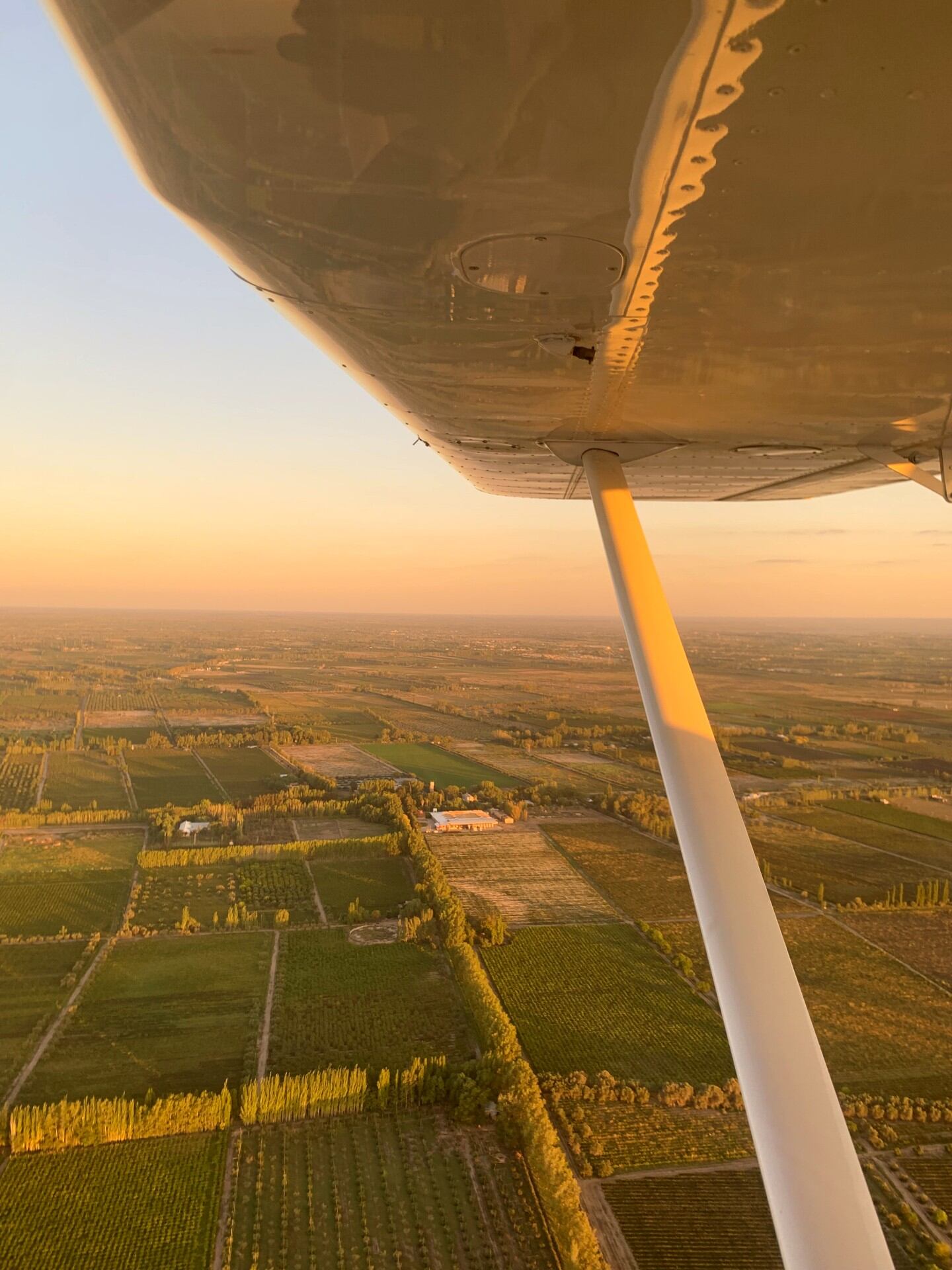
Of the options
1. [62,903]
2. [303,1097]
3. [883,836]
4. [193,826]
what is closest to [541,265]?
[303,1097]

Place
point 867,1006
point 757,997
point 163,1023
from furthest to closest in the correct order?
point 867,1006
point 163,1023
point 757,997

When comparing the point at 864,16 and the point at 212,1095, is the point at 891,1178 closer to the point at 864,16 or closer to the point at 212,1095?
the point at 212,1095

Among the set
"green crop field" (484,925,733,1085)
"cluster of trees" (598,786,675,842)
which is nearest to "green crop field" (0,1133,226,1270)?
"green crop field" (484,925,733,1085)

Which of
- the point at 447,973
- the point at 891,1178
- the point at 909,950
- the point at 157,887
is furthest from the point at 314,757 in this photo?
the point at 891,1178

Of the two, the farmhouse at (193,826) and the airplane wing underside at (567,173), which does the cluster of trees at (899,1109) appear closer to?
the airplane wing underside at (567,173)

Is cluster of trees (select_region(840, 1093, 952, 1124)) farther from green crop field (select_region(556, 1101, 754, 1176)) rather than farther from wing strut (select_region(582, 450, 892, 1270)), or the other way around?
wing strut (select_region(582, 450, 892, 1270))

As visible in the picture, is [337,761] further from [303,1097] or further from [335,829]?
[303,1097]
